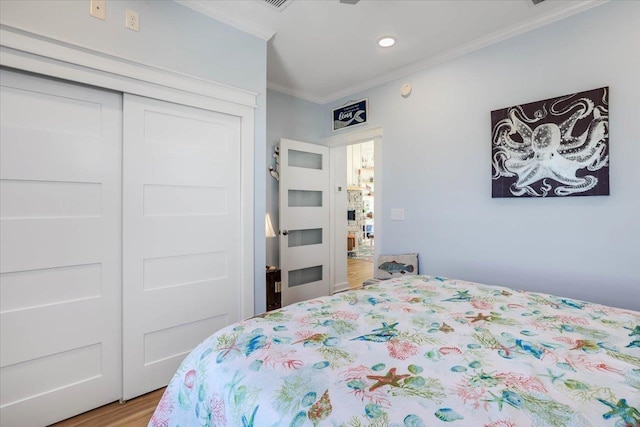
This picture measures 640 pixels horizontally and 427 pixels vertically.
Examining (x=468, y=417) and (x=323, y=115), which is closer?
(x=468, y=417)

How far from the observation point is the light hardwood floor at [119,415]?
5.70 ft

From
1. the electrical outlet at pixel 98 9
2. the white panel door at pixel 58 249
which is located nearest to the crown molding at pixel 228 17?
the electrical outlet at pixel 98 9

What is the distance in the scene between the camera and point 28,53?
158 cm

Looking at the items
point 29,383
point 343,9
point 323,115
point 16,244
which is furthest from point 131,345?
point 323,115

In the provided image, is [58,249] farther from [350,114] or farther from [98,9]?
[350,114]

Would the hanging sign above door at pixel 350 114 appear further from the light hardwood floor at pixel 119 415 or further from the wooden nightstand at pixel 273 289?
the light hardwood floor at pixel 119 415

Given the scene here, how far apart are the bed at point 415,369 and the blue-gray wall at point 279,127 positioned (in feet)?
7.15

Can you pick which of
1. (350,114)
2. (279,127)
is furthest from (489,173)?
(279,127)

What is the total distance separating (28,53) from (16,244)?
98 cm

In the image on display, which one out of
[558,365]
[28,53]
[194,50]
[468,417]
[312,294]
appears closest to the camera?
[468,417]

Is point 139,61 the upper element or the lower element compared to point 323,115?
lower

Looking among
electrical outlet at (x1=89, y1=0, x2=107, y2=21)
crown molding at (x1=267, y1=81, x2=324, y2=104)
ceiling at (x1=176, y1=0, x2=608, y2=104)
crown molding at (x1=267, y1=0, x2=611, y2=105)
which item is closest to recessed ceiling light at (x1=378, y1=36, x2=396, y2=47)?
ceiling at (x1=176, y1=0, x2=608, y2=104)

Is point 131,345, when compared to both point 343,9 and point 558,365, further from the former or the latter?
point 343,9

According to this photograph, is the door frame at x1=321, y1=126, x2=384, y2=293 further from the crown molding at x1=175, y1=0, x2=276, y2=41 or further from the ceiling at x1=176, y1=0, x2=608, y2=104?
the crown molding at x1=175, y1=0, x2=276, y2=41
